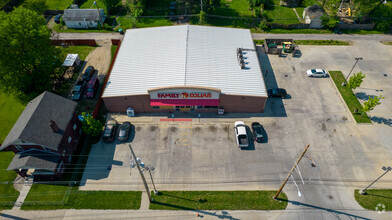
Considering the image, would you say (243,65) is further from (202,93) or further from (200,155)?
(200,155)

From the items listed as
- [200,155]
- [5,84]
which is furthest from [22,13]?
[200,155]

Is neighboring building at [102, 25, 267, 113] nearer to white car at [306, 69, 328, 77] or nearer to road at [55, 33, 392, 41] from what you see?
white car at [306, 69, 328, 77]

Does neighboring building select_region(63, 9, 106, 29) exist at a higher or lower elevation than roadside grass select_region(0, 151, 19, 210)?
higher

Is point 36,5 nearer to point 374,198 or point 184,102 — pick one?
point 184,102

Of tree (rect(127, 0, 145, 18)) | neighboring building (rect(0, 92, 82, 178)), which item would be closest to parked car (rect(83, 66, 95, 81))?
neighboring building (rect(0, 92, 82, 178))

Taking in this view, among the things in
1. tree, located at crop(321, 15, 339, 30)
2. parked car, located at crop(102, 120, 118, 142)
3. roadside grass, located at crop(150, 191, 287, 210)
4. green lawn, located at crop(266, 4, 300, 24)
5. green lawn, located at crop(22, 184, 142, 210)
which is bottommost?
green lawn, located at crop(22, 184, 142, 210)

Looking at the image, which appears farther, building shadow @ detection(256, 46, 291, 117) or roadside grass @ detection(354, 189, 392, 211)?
building shadow @ detection(256, 46, 291, 117)
